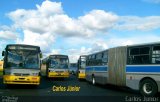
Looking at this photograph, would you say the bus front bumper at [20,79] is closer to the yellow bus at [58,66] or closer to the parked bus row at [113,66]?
the parked bus row at [113,66]

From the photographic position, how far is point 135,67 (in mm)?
20359

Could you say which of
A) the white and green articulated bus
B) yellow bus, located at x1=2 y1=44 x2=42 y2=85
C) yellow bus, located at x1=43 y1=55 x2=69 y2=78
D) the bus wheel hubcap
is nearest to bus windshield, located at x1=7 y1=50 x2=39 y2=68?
yellow bus, located at x1=2 y1=44 x2=42 y2=85

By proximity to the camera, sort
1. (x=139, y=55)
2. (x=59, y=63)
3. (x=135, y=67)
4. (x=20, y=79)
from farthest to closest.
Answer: (x=59, y=63) < (x=20, y=79) < (x=135, y=67) < (x=139, y=55)

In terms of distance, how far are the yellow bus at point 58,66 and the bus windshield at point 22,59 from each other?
16.1 m

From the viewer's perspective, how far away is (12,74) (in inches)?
915

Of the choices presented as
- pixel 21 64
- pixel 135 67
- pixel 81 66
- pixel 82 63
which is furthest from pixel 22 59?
pixel 81 66

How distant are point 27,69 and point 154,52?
28.4ft

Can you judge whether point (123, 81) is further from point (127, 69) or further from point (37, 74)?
point (37, 74)

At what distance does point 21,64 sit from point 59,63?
17.1 m

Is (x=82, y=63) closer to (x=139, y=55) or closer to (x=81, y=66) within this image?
(x=81, y=66)

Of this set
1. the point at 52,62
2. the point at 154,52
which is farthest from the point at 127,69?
the point at 52,62

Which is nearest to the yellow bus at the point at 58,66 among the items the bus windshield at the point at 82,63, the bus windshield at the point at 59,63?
the bus windshield at the point at 59,63

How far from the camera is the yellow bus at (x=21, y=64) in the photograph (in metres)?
23.3

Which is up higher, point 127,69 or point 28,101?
point 127,69
